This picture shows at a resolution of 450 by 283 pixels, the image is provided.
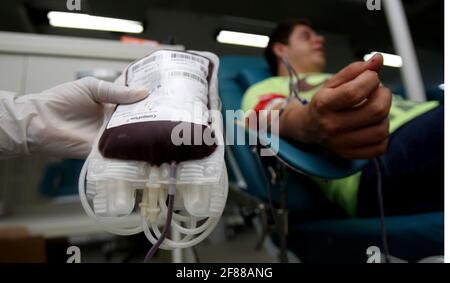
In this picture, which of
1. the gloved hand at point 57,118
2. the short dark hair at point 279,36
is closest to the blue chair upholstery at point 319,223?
the short dark hair at point 279,36

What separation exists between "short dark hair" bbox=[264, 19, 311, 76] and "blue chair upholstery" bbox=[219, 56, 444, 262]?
0.02 meters

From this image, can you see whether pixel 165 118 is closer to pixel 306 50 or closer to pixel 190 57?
pixel 190 57

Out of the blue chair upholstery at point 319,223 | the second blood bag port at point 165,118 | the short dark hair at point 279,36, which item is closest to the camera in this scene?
the second blood bag port at point 165,118

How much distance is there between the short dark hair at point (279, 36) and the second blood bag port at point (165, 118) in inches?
11.0

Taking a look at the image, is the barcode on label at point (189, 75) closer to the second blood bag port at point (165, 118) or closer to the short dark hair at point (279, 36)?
the second blood bag port at point (165, 118)

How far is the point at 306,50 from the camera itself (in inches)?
28.5

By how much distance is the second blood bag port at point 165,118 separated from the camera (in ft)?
1.15

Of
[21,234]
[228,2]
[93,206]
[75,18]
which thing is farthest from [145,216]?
[228,2]

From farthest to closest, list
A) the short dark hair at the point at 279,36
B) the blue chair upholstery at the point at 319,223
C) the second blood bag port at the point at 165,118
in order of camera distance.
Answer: the short dark hair at the point at 279,36, the blue chair upholstery at the point at 319,223, the second blood bag port at the point at 165,118

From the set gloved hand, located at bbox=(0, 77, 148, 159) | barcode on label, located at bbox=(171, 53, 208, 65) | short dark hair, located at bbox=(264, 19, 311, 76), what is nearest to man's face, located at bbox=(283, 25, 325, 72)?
short dark hair, located at bbox=(264, 19, 311, 76)

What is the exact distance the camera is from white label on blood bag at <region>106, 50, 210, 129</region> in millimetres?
369

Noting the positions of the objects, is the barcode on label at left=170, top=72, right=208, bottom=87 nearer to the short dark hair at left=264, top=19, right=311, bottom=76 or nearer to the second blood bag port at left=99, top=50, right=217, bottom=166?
the second blood bag port at left=99, top=50, right=217, bottom=166
